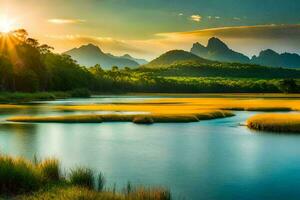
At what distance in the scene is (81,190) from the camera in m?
19.4

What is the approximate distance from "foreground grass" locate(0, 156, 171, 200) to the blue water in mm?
3323

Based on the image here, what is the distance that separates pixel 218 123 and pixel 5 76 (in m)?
91.4

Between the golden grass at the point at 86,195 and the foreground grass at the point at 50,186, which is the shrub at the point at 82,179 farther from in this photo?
the golden grass at the point at 86,195

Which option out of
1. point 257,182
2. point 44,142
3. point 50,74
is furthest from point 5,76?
point 257,182

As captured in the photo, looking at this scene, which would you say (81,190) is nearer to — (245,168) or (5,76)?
(245,168)

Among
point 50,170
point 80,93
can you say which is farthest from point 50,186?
point 80,93

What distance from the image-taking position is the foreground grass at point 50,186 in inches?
763

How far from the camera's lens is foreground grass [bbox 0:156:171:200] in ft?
63.6

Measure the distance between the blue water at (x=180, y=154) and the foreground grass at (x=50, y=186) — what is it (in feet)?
10.9

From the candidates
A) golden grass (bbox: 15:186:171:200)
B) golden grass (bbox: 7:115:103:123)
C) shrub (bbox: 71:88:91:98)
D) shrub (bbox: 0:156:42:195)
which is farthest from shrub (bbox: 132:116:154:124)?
shrub (bbox: 71:88:91:98)

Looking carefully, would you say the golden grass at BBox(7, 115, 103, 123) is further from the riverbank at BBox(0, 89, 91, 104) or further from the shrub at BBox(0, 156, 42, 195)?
the riverbank at BBox(0, 89, 91, 104)

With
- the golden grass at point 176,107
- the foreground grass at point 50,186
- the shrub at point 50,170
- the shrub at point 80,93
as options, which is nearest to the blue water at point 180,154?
the shrub at point 50,170

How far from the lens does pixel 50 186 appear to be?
22172 millimetres

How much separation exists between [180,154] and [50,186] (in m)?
18.6
